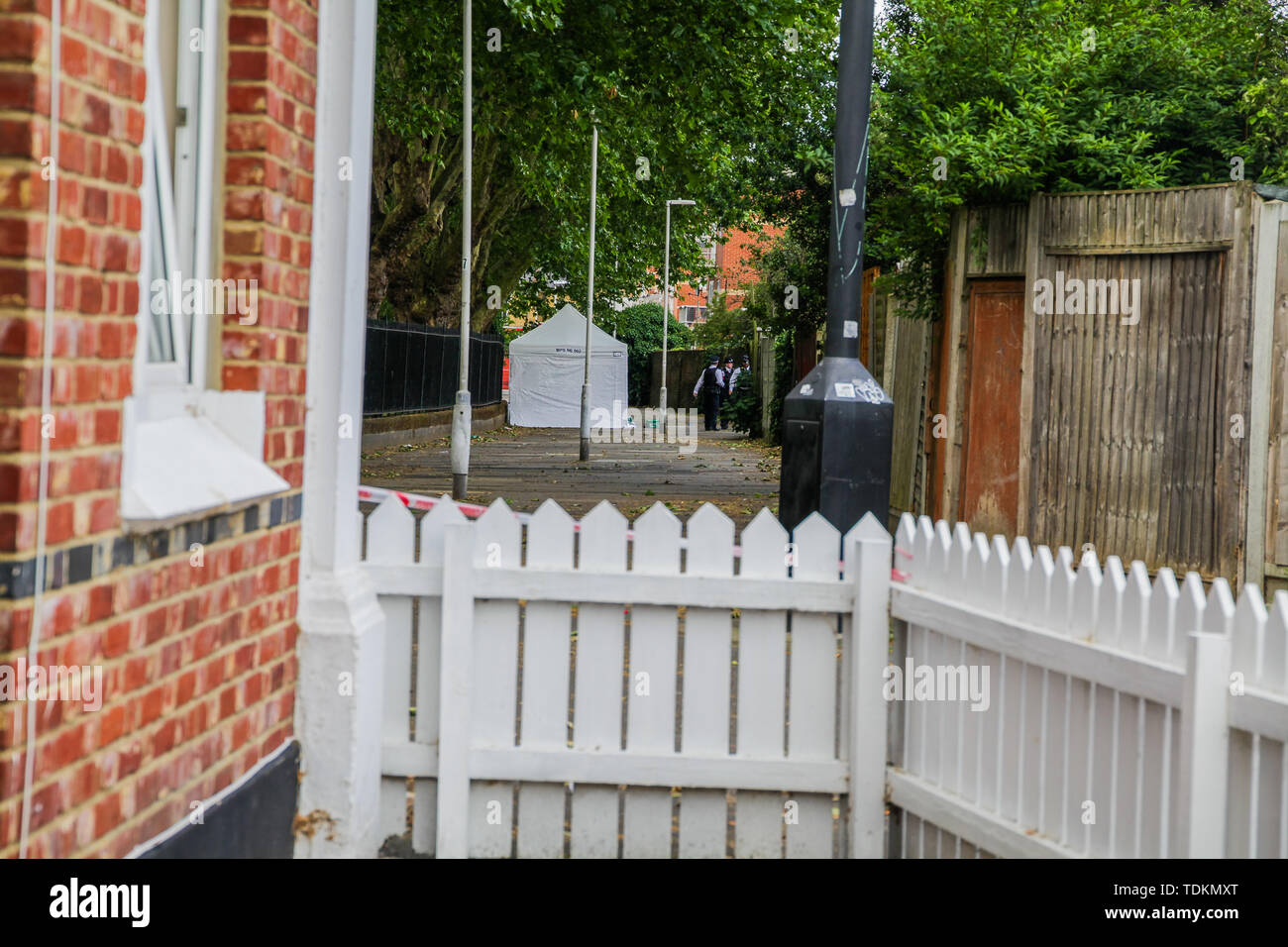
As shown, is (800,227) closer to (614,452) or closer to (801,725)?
(614,452)

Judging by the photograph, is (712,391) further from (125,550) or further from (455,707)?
(125,550)

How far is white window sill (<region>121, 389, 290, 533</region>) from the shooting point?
128 inches

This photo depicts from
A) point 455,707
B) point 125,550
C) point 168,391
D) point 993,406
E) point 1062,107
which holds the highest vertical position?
point 1062,107

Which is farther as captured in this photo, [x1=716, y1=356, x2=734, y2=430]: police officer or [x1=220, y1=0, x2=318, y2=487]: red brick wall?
[x1=716, y1=356, x2=734, y2=430]: police officer

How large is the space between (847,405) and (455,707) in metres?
2.07

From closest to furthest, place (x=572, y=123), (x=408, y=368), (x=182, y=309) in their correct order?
(x=182, y=309) → (x=572, y=123) → (x=408, y=368)

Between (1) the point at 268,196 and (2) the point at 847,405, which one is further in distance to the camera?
(2) the point at 847,405

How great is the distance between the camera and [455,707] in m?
4.66

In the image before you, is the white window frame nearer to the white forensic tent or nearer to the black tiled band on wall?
the black tiled band on wall

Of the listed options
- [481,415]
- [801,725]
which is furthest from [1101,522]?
[481,415]

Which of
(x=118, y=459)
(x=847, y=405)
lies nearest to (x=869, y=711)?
(x=847, y=405)

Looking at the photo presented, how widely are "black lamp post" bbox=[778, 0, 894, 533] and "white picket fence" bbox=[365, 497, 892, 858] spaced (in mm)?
1027

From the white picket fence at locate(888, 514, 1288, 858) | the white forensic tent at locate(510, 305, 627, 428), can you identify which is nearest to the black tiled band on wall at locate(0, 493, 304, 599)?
the white picket fence at locate(888, 514, 1288, 858)

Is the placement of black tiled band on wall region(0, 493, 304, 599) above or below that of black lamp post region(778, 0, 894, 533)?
below
